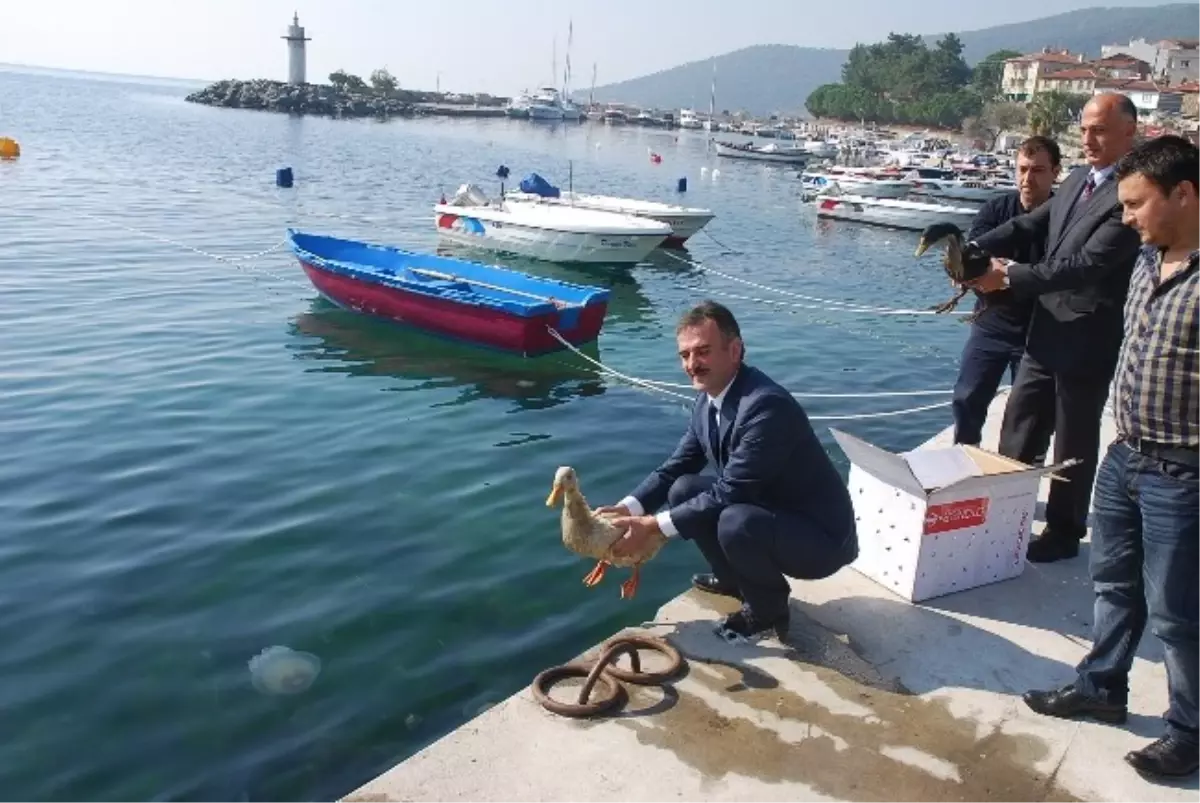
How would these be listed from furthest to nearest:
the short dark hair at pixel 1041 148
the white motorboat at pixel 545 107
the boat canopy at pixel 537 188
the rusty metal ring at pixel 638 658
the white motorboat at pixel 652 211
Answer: the white motorboat at pixel 545 107 → the boat canopy at pixel 537 188 → the white motorboat at pixel 652 211 → the short dark hair at pixel 1041 148 → the rusty metal ring at pixel 638 658

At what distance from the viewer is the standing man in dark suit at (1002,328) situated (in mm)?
5551

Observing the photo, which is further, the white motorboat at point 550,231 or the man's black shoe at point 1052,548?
the white motorboat at point 550,231

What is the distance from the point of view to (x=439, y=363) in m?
12.1

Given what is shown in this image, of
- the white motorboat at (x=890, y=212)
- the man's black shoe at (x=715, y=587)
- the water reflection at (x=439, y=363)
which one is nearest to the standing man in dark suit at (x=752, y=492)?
the man's black shoe at (x=715, y=587)

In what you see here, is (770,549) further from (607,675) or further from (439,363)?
(439,363)

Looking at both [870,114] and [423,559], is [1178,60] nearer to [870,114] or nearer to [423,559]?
[870,114]

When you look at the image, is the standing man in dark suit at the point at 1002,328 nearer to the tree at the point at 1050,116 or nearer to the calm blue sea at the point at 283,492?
the calm blue sea at the point at 283,492

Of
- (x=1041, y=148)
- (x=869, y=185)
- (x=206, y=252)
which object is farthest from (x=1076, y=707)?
(x=869, y=185)

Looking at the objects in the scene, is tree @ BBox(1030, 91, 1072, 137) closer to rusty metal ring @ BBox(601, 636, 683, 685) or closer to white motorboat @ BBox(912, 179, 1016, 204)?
white motorboat @ BBox(912, 179, 1016, 204)

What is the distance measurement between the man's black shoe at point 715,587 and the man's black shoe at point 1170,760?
1845mm

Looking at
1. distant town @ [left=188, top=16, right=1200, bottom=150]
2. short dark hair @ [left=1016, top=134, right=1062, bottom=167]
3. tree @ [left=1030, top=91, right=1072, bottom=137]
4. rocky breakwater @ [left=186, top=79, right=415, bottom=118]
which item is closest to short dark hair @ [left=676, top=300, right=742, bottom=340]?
short dark hair @ [left=1016, top=134, right=1062, bottom=167]

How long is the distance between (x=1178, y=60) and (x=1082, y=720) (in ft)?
501

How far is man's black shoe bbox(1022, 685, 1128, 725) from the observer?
3.84 m

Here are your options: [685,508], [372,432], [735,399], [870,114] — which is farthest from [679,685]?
[870,114]
